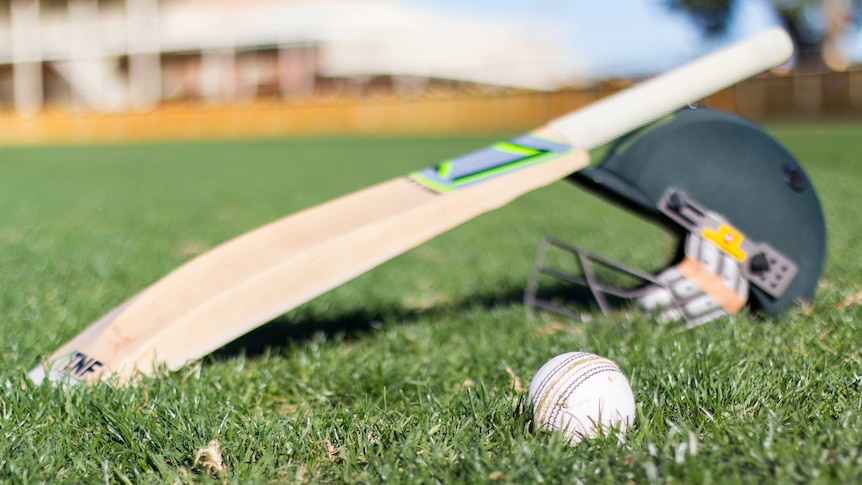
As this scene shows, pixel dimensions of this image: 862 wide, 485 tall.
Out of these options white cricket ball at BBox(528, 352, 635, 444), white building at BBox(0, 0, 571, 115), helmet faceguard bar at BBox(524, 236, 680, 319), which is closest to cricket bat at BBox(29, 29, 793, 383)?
helmet faceguard bar at BBox(524, 236, 680, 319)

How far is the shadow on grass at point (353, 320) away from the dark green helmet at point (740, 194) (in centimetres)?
77

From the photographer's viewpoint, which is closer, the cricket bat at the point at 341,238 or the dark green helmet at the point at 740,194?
the cricket bat at the point at 341,238

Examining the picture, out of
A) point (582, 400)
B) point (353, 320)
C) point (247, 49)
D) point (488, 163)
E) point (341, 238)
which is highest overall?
point (488, 163)

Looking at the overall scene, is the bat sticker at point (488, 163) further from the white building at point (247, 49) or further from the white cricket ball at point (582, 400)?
the white building at point (247, 49)

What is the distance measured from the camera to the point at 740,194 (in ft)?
9.57

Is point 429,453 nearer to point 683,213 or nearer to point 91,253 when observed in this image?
point 683,213

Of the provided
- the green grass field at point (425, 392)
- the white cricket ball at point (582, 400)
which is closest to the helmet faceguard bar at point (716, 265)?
the green grass field at point (425, 392)

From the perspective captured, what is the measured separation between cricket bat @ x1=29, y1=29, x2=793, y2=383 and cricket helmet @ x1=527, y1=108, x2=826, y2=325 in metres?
0.15

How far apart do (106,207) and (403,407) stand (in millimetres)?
6941

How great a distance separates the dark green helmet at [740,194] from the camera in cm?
291

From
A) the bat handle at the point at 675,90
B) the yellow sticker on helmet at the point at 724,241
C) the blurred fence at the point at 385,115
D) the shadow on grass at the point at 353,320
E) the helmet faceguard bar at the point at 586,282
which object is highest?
the bat handle at the point at 675,90

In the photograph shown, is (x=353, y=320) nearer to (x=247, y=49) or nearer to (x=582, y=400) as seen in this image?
(x=582, y=400)

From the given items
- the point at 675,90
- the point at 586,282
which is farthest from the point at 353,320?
the point at 675,90

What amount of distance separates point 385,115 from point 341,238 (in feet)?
89.2
